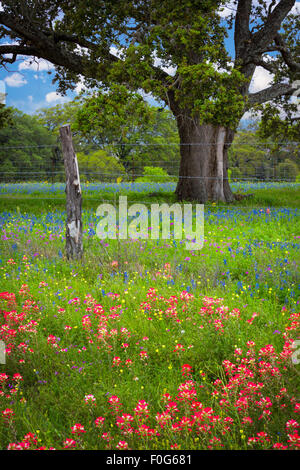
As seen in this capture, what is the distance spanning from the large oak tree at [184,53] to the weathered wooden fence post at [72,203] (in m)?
4.35

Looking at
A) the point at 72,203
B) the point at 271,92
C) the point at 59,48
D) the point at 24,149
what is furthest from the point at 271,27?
the point at 24,149

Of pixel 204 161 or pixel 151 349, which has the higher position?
pixel 204 161

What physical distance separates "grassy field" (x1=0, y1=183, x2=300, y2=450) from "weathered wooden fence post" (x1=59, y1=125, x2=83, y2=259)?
0.83 ft

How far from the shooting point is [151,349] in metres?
4.00

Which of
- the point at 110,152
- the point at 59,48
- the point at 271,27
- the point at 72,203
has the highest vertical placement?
the point at 271,27

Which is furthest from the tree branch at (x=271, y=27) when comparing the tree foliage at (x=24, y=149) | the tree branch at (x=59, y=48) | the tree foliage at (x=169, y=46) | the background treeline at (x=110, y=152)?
the tree foliage at (x=24, y=149)

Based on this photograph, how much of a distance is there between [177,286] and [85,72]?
1197 centimetres

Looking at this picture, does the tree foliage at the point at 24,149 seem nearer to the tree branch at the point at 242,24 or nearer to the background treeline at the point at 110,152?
the background treeline at the point at 110,152

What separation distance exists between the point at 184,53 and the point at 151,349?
33.7 ft

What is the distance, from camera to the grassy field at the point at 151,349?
2.75 meters

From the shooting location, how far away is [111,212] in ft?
43.8

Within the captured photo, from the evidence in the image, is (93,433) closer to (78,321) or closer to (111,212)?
(78,321)

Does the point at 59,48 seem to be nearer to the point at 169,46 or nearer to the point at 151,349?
the point at 169,46

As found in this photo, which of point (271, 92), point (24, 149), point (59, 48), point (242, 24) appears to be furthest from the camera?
point (24, 149)
